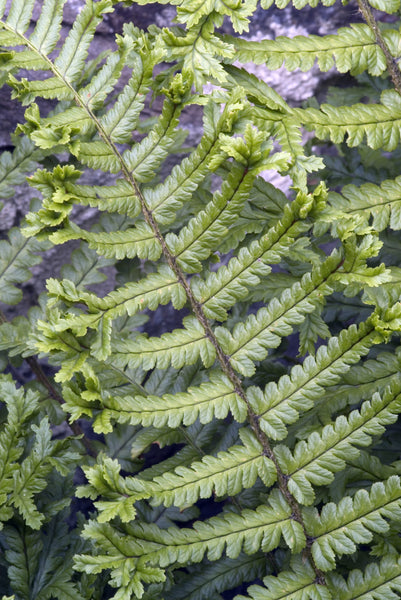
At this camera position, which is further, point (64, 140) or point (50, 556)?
point (50, 556)

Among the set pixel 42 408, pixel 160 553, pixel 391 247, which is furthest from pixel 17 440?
pixel 391 247

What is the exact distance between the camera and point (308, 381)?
5.21 ft

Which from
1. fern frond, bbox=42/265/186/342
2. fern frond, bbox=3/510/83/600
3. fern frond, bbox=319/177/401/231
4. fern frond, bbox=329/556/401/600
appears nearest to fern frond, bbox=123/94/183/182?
fern frond, bbox=42/265/186/342

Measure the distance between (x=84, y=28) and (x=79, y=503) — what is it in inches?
72.2

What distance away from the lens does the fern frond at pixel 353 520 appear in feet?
4.96

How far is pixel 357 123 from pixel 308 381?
810 millimetres

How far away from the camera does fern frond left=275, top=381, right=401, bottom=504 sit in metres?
1.54

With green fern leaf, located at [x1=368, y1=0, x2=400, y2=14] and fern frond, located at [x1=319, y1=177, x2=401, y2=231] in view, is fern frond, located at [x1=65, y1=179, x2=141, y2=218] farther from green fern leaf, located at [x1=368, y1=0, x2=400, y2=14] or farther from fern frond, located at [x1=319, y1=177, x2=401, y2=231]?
green fern leaf, located at [x1=368, y1=0, x2=400, y2=14]

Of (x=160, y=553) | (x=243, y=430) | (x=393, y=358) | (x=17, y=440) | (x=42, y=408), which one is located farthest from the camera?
(x=42, y=408)

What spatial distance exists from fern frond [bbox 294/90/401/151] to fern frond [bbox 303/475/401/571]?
0.98 m

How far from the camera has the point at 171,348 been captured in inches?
62.2

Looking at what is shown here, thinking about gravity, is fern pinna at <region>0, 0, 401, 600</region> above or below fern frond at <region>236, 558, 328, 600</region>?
above

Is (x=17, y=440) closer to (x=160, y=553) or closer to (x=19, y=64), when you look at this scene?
(x=160, y=553)

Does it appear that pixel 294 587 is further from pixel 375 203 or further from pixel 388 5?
pixel 388 5
